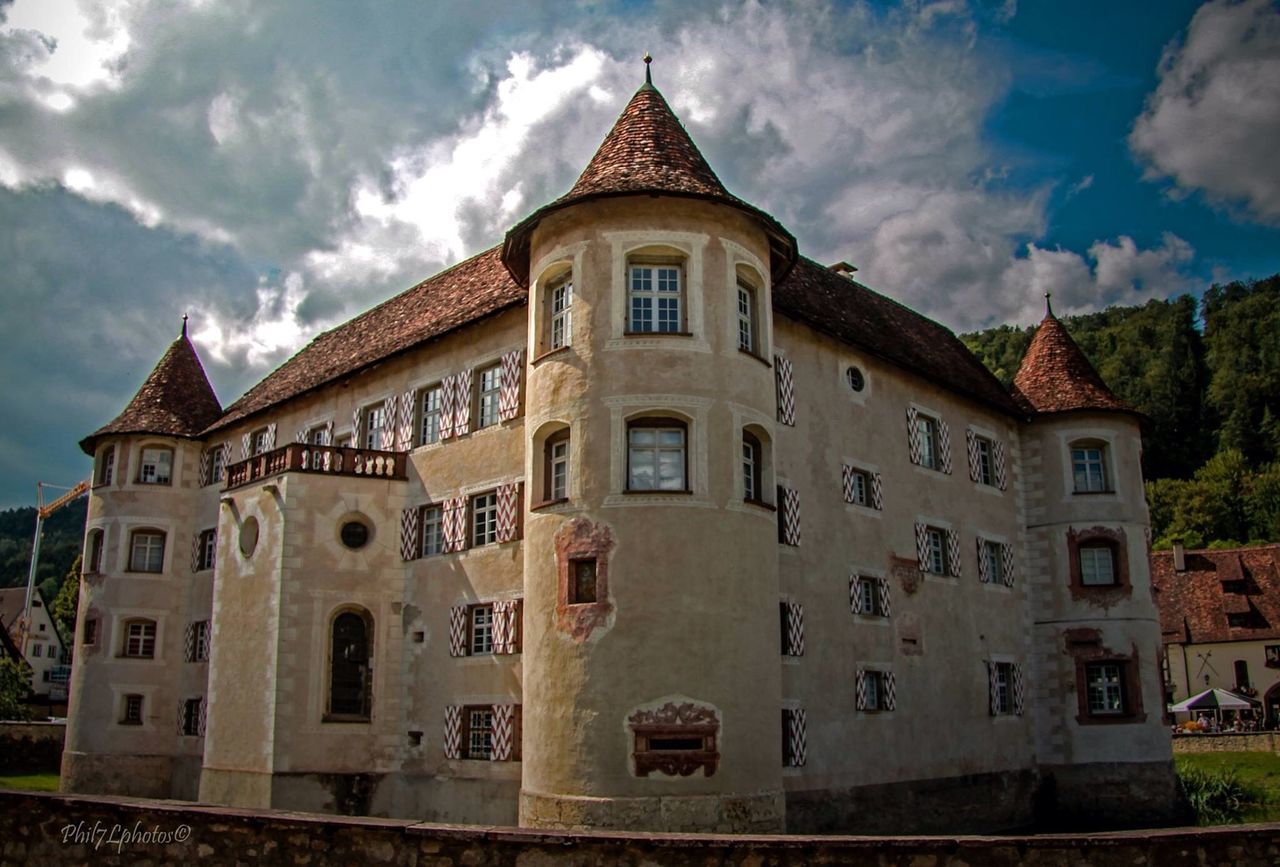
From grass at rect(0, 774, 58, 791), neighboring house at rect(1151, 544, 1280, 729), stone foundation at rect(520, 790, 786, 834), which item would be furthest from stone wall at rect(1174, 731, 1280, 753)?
grass at rect(0, 774, 58, 791)

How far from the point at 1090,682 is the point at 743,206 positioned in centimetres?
1690

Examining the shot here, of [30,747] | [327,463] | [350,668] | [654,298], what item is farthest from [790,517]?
[30,747]

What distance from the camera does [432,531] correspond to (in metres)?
25.9

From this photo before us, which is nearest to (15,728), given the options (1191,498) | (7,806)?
(7,806)

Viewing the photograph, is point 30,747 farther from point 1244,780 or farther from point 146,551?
point 1244,780

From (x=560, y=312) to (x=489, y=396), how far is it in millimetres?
4167

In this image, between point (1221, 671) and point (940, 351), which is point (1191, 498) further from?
point (940, 351)

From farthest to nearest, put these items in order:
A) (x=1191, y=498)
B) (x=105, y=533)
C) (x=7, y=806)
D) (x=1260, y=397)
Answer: (x=1260, y=397) → (x=1191, y=498) → (x=105, y=533) → (x=7, y=806)

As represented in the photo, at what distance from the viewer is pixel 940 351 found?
3259 cm

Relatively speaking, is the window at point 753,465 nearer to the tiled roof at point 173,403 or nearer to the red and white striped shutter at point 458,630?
the red and white striped shutter at point 458,630

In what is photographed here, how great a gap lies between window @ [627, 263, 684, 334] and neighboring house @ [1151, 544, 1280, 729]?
44.2m

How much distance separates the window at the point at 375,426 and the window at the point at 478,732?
7.31 meters

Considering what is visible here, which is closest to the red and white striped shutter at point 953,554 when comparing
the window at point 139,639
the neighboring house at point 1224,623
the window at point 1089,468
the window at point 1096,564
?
the window at point 1096,564

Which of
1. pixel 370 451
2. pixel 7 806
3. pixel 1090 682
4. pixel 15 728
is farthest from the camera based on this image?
pixel 15 728
